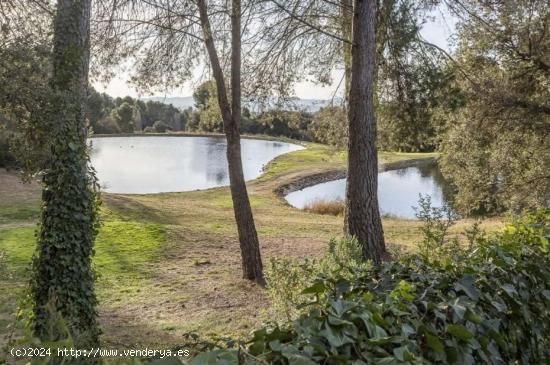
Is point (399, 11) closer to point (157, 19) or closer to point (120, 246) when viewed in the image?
point (157, 19)

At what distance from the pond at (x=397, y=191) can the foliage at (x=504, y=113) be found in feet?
24.3

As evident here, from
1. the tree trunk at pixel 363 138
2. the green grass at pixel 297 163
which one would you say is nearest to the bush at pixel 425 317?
the tree trunk at pixel 363 138

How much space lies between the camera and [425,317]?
1.73 metres

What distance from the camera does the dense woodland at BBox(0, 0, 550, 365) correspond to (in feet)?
5.52

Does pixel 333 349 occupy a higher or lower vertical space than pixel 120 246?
higher

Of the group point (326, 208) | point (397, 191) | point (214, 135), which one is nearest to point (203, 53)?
point (326, 208)

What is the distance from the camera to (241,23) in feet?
24.5

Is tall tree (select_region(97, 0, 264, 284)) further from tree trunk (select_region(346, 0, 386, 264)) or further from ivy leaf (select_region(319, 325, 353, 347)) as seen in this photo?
ivy leaf (select_region(319, 325, 353, 347))

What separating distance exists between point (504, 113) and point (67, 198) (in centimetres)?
1035

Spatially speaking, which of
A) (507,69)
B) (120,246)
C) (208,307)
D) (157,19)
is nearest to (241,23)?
(157,19)

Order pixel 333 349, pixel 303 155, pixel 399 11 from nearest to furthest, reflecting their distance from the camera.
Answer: pixel 333 349 → pixel 399 11 → pixel 303 155

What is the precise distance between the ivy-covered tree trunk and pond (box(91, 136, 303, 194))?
50.6 ft

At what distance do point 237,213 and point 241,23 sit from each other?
3396 millimetres

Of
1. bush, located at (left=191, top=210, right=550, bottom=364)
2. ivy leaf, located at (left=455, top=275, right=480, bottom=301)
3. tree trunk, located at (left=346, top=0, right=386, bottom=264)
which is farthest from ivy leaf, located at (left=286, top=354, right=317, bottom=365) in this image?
tree trunk, located at (left=346, top=0, right=386, bottom=264)
